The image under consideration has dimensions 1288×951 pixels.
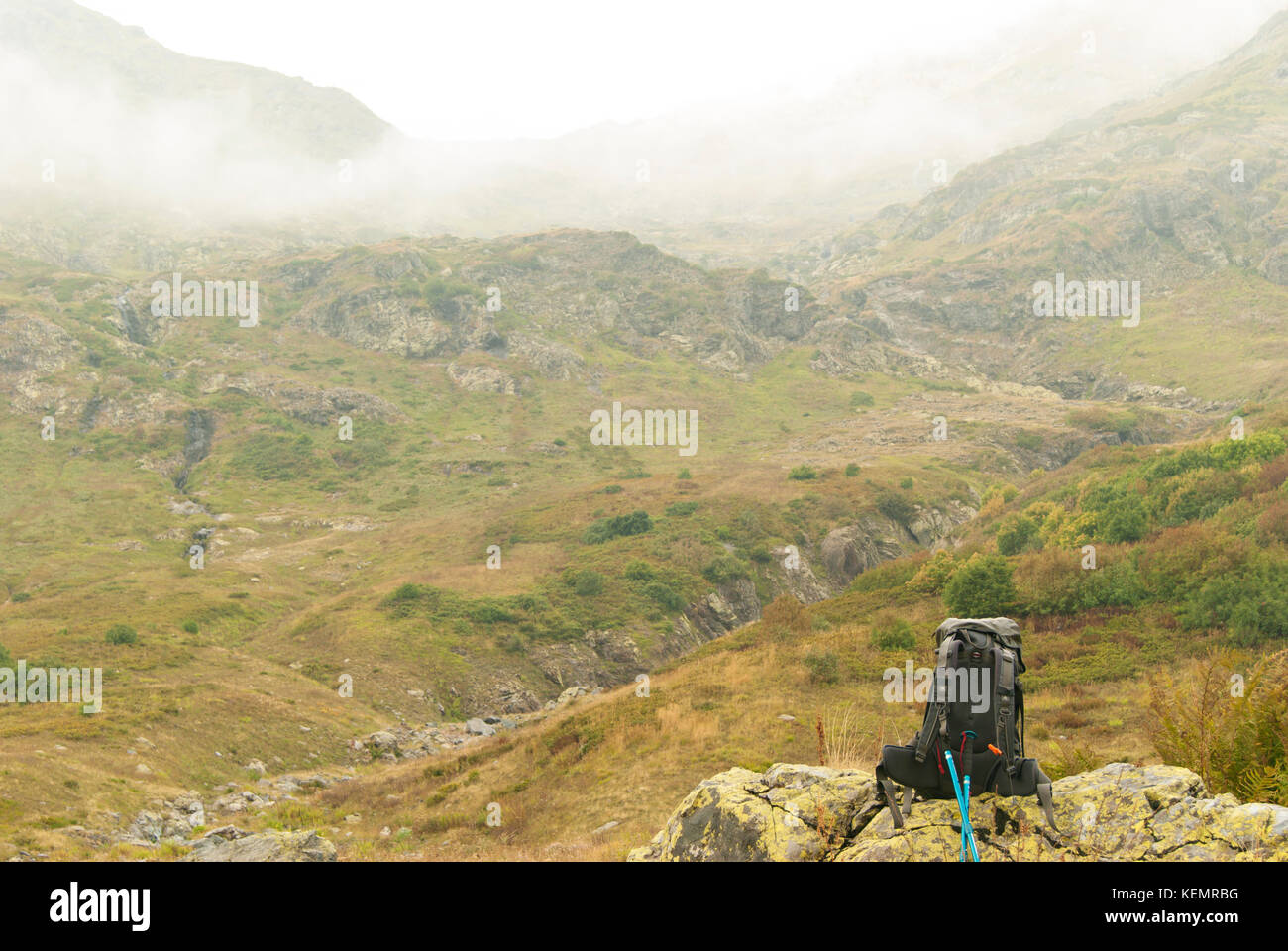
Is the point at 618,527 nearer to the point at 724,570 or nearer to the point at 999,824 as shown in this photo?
the point at 724,570

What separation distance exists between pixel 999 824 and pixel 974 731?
32.0 inches

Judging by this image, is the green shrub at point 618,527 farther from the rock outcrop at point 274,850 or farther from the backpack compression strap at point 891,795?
the backpack compression strap at point 891,795

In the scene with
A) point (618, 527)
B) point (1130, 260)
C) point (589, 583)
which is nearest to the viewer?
point (589, 583)

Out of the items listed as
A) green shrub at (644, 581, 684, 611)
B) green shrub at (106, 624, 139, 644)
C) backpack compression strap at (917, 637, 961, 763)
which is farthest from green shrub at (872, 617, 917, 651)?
green shrub at (106, 624, 139, 644)

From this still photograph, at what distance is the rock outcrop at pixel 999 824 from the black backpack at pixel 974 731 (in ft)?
0.70

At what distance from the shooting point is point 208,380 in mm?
103750

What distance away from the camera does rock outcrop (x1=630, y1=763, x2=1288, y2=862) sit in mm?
5355

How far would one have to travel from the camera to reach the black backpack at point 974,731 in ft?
19.0

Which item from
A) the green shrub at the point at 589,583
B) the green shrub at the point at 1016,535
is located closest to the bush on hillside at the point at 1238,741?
the green shrub at the point at 1016,535

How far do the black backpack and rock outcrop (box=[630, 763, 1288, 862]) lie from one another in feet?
0.70

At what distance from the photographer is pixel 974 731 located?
5.82 meters

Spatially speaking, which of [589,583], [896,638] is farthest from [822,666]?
[589,583]

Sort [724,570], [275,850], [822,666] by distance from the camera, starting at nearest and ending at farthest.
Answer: [275,850] → [822,666] → [724,570]

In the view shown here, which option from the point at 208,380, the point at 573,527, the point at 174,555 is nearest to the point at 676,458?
the point at 573,527
